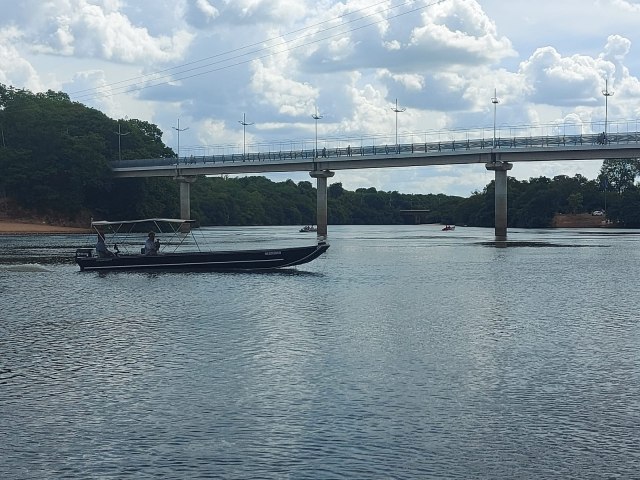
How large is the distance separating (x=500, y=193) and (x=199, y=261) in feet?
264

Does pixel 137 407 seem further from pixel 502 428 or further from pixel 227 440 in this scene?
pixel 502 428

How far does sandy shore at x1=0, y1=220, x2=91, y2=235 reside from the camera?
147 meters

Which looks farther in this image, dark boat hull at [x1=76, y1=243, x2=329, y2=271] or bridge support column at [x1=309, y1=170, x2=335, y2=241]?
bridge support column at [x1=309, y1=170, x2=335, y2=241]

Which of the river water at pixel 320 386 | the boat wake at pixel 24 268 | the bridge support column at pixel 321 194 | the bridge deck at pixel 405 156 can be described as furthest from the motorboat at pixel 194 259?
the bridge support column at pixel 321 194

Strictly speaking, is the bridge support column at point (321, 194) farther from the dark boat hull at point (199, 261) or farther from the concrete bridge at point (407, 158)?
the dark boat hull at point (199, 261)

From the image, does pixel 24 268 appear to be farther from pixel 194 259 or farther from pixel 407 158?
pixel 407 158

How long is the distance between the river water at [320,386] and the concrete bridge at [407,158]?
7353 cm

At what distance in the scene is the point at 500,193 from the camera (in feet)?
423

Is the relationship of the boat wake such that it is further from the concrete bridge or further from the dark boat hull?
the concrete bridge

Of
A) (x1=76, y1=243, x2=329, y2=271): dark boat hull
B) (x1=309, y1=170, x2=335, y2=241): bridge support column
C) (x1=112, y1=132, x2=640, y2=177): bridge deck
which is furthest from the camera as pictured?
(x1=309, y1=170, x2=335, y2=241): bridge support column

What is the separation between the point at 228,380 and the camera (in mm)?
21891

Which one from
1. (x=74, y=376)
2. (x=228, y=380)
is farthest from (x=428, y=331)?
(x=74, y=376)

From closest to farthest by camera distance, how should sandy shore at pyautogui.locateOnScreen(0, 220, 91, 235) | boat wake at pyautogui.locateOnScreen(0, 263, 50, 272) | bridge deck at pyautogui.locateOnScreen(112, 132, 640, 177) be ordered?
boat wake at pyautogui.locateOnScreen(0, 263, 50, 272) → bridge deck at pyautogui.locateOnScreen(112, 132, 640, 177) → sandy shore at pyautogui.locateOnScreen(0, 220, 91, 235)

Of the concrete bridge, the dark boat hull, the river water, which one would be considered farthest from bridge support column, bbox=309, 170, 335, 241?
the river water
